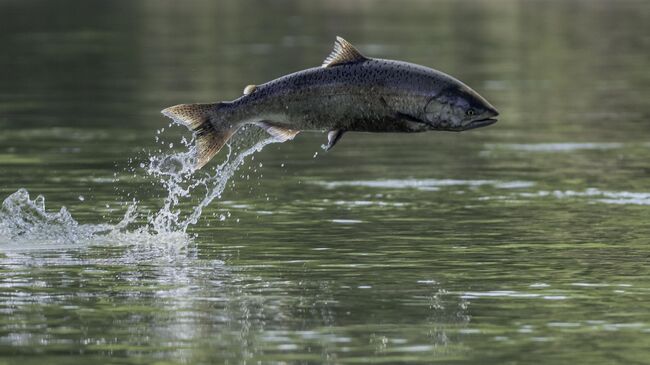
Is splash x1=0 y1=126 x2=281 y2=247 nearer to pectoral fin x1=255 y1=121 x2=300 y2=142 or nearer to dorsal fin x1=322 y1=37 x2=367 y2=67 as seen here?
pectoral fin x1=255 y1=121 x2=300 y2=142

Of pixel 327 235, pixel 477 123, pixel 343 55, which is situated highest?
pixel 343 55

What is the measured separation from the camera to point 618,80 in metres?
41.7

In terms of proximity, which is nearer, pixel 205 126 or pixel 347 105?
pixel 347 105

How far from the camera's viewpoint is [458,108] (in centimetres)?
1473

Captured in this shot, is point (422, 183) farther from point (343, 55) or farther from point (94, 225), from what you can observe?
point (343, 55)

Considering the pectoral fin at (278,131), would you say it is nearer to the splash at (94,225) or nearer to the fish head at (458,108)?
the fish head at (458,108)

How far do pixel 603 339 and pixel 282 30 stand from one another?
54.8 m

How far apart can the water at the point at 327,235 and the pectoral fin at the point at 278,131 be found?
1232mm

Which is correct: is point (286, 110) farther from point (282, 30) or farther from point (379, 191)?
point (282, 30)

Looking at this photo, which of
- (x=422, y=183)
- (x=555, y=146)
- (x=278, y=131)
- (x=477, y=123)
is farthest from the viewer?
(x=555, y=146)

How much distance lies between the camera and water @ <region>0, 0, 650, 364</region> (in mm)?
13445

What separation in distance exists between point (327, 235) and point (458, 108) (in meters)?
4.52

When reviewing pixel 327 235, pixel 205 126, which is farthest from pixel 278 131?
pixel 327 235

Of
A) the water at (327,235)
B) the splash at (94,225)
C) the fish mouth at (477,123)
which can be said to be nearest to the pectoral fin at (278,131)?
the water at (327,235)
